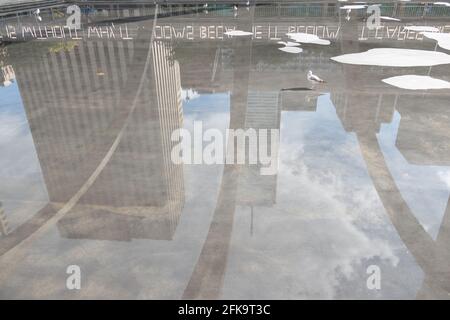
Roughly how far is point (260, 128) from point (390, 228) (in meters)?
6.45

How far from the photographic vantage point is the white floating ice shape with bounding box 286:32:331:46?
2763 centimetres

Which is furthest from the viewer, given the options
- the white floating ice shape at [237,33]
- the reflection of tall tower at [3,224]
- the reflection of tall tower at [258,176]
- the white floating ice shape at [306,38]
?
the white floating ice shape at [237,33]

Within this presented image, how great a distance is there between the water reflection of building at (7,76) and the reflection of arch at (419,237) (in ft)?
63.5

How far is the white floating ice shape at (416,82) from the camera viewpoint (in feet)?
57.2

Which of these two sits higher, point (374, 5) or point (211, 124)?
point (374, 5)

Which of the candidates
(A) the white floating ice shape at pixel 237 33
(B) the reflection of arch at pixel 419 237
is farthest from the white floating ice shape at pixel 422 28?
(B) the reflection of arch at pixel 419 237

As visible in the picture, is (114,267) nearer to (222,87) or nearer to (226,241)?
(226,241)

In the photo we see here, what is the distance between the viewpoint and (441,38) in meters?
28.3

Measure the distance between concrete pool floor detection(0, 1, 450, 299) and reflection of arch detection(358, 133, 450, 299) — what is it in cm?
4

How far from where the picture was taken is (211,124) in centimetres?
1417

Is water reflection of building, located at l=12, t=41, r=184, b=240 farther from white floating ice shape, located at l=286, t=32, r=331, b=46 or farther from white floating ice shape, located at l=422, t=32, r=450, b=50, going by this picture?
white floating ice shape, located at l=422, t=32, r=450, b=50

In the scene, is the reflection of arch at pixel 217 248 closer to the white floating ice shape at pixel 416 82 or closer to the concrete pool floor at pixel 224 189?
the concrete pool floor at pixel 224 189

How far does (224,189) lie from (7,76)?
57.9ft

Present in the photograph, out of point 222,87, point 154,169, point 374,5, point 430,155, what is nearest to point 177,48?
point 222,87
